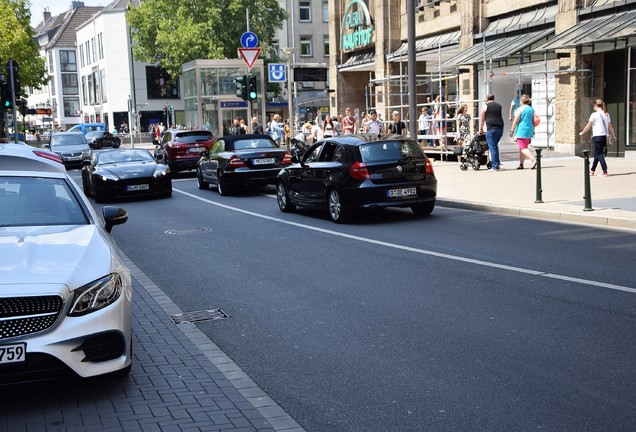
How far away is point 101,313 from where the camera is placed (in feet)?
16.9

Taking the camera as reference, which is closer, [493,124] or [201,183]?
[493,124]

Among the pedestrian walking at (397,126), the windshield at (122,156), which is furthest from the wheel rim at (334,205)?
the pedestrian walking at (397,126)

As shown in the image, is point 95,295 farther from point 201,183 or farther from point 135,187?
point 201,183

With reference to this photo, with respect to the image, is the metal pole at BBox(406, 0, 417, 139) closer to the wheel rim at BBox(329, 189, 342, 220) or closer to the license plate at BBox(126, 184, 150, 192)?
the wheel rim at BBox(329, 189, 342, 220)

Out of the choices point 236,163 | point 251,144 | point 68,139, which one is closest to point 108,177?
point 236,163

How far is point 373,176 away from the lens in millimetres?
14180

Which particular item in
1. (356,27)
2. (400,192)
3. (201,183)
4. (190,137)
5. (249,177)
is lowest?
(201,183)

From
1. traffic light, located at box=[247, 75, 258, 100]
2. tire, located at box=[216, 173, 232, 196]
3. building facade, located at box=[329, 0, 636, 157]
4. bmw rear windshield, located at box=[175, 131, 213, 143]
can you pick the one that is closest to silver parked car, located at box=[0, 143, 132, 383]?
tire, located at box=[216, 173, 232, 196]

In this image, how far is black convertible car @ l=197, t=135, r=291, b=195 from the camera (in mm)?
20891

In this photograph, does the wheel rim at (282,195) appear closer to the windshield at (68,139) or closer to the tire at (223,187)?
the tire at (223,187)

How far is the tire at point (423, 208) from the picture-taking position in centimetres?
1506

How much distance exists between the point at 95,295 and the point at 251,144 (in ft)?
55.0

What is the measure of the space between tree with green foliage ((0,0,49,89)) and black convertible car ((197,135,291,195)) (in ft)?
124

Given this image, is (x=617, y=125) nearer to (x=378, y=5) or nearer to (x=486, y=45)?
(x=486, y=45)
